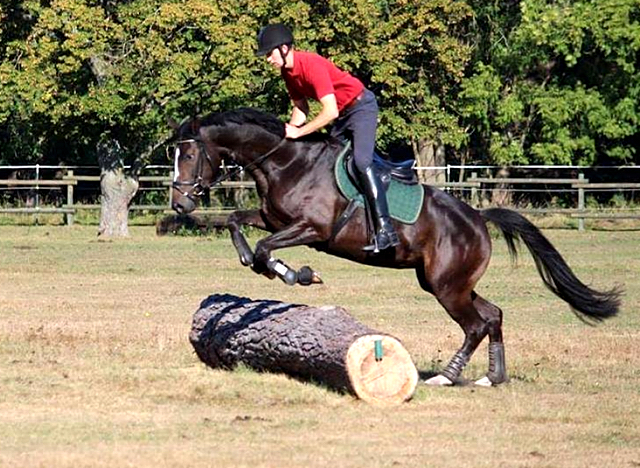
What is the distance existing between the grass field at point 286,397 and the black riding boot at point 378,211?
1.32m

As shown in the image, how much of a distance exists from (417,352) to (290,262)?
13.1 m

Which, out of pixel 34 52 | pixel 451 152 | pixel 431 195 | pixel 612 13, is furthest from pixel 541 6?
pixel 431 195

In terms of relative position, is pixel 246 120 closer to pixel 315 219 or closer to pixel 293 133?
pixel 293 133

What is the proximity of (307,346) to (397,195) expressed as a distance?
1643 mm

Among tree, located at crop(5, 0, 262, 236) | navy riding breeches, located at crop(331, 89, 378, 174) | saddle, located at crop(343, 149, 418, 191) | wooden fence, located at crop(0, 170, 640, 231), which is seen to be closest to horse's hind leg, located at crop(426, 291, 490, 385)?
saddle, located at crop(343, 149, 418, 191)

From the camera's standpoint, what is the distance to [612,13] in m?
42.6

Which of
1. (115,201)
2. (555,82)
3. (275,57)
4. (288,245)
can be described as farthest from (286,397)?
(555,82)

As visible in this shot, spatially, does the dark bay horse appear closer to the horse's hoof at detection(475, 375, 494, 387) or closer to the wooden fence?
the horse's hoof at detection(475, 375, 494, 387)

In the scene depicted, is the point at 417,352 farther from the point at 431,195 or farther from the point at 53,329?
the point at 53,329

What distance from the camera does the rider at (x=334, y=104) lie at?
12055mm

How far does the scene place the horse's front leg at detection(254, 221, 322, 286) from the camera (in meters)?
11.9

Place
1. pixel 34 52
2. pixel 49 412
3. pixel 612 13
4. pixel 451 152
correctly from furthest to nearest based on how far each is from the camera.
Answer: pixel 451 152 → pixel 612 13 → pixel 34 52 → pixel 49 412

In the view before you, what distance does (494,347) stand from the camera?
12930 mm

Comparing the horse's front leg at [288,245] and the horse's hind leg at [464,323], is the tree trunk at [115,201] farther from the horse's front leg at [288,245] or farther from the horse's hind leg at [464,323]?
the horse's front leg at [288,245]
